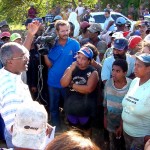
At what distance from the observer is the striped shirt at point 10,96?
110 inches

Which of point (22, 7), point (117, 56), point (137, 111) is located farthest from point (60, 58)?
point (22, 7)

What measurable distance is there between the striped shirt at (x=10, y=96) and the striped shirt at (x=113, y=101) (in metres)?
1.31

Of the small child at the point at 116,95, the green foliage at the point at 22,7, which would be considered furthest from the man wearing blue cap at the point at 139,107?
the green foliage at the point at 22,7

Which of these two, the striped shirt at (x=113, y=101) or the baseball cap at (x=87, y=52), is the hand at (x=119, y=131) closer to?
the striped shirt at (x=113, y=101)

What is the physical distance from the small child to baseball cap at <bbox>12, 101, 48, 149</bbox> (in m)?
1.95

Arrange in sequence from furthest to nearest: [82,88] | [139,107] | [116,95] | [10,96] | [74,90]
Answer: [74,90] < [82,88] < [116,95] < [139,107] < [10,96]

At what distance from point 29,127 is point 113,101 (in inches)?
81.0

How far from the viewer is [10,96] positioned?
2.82 metres

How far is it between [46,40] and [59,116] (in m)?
1.27

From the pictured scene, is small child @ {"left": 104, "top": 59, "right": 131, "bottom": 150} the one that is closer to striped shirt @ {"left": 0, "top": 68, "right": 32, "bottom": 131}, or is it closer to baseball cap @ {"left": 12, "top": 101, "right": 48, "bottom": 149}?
striped shirt @ {"left": 0, "top": 68, "right": 32, "bottom": 131}

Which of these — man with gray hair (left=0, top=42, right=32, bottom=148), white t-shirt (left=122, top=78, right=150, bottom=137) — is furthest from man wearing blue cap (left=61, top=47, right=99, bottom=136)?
man with gray hair (left=0, top=42, right=32, bottom=148)

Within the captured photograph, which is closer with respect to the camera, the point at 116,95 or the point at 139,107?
the point at 139,107

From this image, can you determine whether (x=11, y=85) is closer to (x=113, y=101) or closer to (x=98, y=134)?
(x=113, y=101)

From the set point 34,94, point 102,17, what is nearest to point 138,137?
point 34,94
